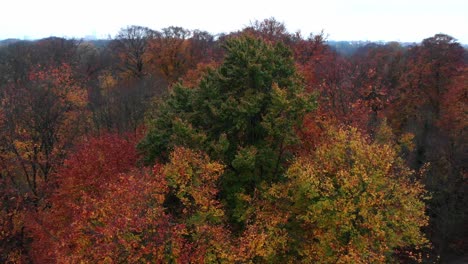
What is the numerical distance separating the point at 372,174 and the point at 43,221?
20.7 m

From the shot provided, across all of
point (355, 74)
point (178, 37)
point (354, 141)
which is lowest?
point (354, 141)

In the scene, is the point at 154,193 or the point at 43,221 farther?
the point at 43,221

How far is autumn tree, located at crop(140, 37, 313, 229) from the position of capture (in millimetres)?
22547

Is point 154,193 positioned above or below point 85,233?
above

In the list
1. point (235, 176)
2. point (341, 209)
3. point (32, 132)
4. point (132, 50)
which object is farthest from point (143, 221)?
point (132, 50)

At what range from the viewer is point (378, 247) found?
19797 millimetres

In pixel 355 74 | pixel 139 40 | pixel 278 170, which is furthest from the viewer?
pixel 139 40

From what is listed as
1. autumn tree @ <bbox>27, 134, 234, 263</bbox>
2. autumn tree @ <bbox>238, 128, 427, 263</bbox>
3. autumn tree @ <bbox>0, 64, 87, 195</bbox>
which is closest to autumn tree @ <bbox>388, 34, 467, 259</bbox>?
autumn tree @ <bbox>238, 128, 427, 263</bbox>

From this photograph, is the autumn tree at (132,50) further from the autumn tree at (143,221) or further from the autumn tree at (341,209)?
the autumn tree at (341,209)

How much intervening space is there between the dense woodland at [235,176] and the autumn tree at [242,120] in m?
0.10

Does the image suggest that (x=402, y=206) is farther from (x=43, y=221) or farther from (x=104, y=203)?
(x=43, y=221)

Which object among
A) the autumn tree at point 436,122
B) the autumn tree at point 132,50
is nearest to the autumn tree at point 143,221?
the autumn tree at point 436,122

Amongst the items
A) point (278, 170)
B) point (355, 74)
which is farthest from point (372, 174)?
point (355, 74)

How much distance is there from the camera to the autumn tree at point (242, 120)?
22547mm
